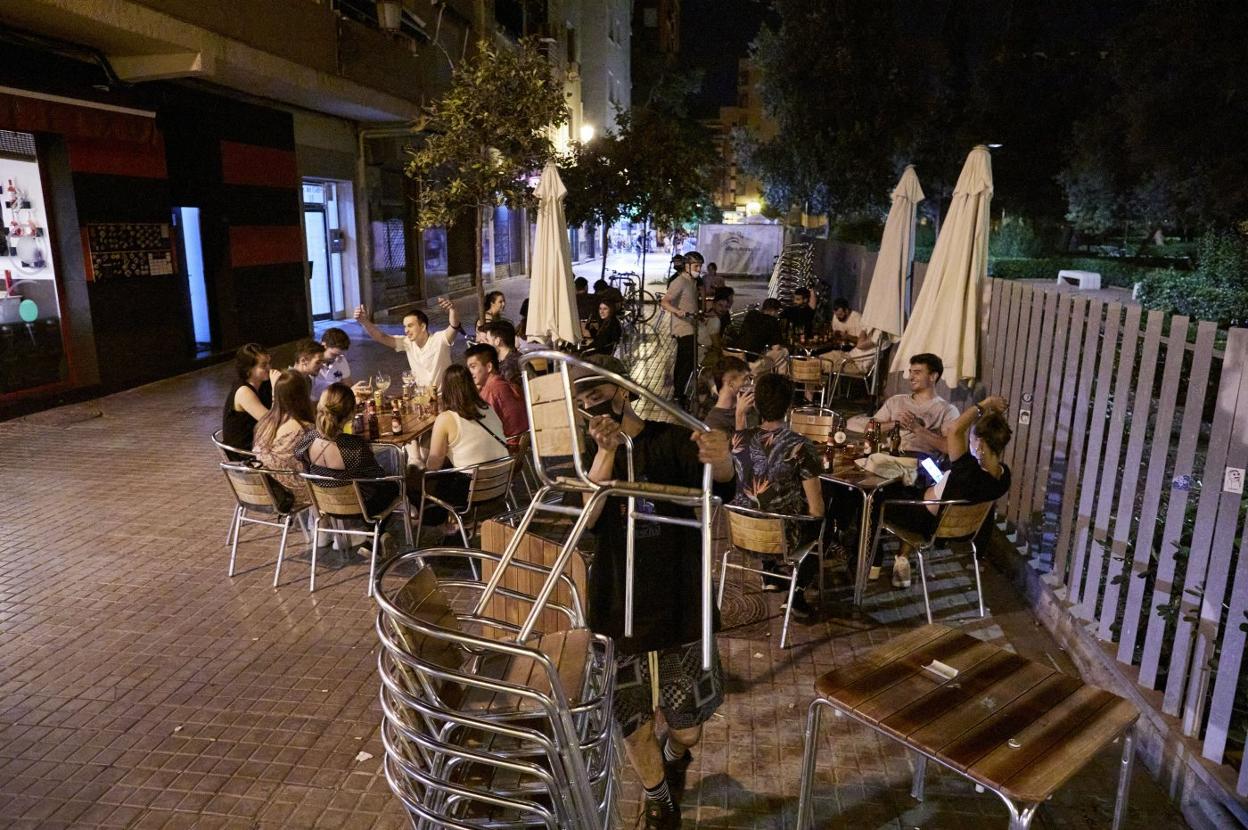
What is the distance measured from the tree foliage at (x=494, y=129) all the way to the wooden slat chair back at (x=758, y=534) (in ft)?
20.7

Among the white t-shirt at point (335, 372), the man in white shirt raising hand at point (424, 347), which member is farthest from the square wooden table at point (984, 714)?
the white t-shirt at point (335, 372)

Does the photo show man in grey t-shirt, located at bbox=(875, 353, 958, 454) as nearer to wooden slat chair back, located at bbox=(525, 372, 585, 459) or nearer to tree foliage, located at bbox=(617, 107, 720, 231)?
wooden slat chair back, located at bbox=(525, 372, 585, 459)

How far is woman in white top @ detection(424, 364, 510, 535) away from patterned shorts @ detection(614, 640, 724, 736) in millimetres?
2831

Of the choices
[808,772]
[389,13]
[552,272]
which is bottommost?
[808,772]

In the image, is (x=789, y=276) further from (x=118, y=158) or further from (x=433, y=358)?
(x=118, y=158)

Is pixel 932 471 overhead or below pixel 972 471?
below

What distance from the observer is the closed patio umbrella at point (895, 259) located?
977 centimetres

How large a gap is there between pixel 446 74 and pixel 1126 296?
19.0 meters

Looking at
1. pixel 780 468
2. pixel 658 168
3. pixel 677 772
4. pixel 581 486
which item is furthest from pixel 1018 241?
pixel 581 486

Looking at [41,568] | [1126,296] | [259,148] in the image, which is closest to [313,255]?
[259,148]

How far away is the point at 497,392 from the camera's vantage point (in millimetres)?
6844

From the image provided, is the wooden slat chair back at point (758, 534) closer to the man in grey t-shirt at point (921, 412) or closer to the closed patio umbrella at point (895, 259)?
the man in grey t-shirt at point (921, 412)

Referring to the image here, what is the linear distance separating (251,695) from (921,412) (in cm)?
498

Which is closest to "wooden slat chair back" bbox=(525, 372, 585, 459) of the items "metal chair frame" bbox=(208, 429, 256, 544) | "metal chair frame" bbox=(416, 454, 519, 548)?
"metal chair frame" bbox=(416, 454, 519, 548)
